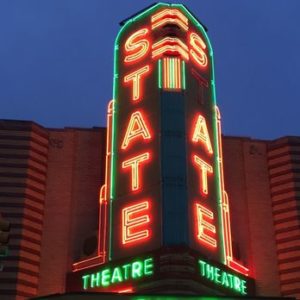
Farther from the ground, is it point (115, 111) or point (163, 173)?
point (115, 111)

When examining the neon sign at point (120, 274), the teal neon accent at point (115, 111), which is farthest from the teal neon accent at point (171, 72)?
the neon sign at point (120, 274)

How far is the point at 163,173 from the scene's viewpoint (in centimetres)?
3011

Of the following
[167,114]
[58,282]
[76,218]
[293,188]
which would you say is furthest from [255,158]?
[58,282]

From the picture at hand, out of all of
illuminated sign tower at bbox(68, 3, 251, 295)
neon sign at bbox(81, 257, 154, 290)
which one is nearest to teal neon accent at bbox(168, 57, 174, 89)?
illuminated sign tower at bbox(68, 3, 251, 295)

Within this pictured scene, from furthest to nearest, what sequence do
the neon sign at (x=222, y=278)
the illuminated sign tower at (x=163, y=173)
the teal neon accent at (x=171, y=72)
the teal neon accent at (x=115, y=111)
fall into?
the teal neon accent at (x=171, y=72), the teal neon accent at (x=115, y=111), the illuminated sign tower at (x=163, y=173), the neon sign at (x=222, y=278)

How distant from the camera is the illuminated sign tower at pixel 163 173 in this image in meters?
28.6

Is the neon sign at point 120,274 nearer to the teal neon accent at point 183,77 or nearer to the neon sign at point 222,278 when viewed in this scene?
the neon sign at point 222,278

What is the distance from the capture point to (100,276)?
29.6 meters

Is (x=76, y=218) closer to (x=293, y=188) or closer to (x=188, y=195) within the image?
(x=188, y=195)

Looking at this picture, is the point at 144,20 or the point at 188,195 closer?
the point at 188,195

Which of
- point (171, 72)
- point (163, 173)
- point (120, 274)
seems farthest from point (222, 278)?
point (171, 72)

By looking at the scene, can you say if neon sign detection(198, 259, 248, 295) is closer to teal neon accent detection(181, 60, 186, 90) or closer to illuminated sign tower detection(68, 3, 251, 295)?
illuminated sign tower detection(68, 3, 251, 295)

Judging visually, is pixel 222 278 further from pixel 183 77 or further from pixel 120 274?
pixel 183 77

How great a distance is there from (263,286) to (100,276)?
920 cm
